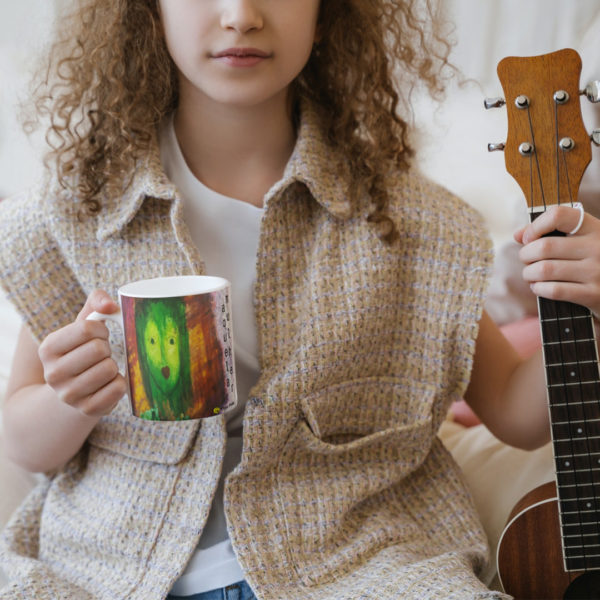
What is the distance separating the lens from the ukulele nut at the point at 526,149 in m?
0.84

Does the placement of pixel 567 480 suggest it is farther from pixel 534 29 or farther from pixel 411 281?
pixel 534 29

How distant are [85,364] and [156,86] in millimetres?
378

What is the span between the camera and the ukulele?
845 millimetres

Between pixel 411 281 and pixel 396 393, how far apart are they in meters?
0.13

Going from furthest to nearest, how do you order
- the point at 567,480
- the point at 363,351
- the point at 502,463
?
the point at 502,463, the point at 363,351, the point at 567,480

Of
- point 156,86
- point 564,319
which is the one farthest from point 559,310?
point 156,86

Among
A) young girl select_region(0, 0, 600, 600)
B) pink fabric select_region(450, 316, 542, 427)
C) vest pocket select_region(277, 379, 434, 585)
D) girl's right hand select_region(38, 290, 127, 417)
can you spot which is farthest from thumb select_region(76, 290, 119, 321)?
pink fabric select_region(450, 316, 542, 427)

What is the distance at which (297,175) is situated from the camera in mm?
944

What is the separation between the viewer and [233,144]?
992 mm

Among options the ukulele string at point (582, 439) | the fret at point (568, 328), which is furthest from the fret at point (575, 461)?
the fret at point (568, 328)

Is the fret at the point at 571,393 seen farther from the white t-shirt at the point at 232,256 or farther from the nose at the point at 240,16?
the nose at the point at 240,16

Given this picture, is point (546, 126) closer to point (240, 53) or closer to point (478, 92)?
point (240, 53)

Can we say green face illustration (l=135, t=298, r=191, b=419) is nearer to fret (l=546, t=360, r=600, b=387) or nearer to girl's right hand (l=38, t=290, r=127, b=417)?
girl's right hand (l=38, t=290, r=127, b=417)

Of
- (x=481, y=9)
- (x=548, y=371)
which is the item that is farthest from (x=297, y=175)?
(x=481, y=9)
